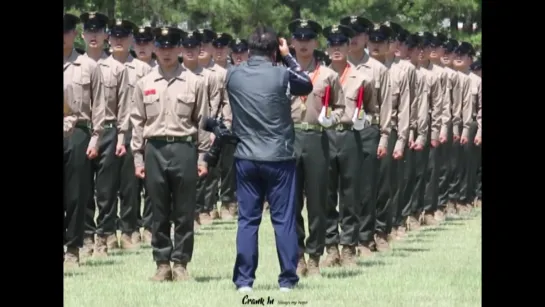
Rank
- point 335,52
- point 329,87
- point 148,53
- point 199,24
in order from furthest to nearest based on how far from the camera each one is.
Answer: point 199,24 < point 148,53 < point 335,52 < point 329,87

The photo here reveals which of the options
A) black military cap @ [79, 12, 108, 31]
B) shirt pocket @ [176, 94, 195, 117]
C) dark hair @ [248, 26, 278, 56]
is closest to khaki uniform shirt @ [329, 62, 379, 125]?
shirt pocket @ [176, 94, 195, 117]

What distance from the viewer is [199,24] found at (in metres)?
39.2

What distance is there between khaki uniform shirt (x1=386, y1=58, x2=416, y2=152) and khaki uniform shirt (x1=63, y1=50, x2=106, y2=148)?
3725mm

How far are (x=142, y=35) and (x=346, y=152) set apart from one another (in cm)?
459

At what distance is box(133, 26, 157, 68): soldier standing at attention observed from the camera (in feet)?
70.6

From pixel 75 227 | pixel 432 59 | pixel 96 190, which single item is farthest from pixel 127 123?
pixel 432 59

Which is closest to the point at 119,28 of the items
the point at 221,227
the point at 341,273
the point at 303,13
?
the point at 221,227

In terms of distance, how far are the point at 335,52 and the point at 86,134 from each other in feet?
8.34

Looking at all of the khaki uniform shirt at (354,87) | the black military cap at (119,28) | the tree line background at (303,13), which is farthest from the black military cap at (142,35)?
the tree line background at (303,13)

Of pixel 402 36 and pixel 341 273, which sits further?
pixel 402 36

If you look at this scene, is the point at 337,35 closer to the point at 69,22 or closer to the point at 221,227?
the point at 69,22

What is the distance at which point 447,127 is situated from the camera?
24.8m

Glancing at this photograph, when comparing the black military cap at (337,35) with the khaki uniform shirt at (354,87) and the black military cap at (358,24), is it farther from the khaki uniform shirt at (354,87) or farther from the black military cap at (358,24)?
the black military cap at (358,24)
